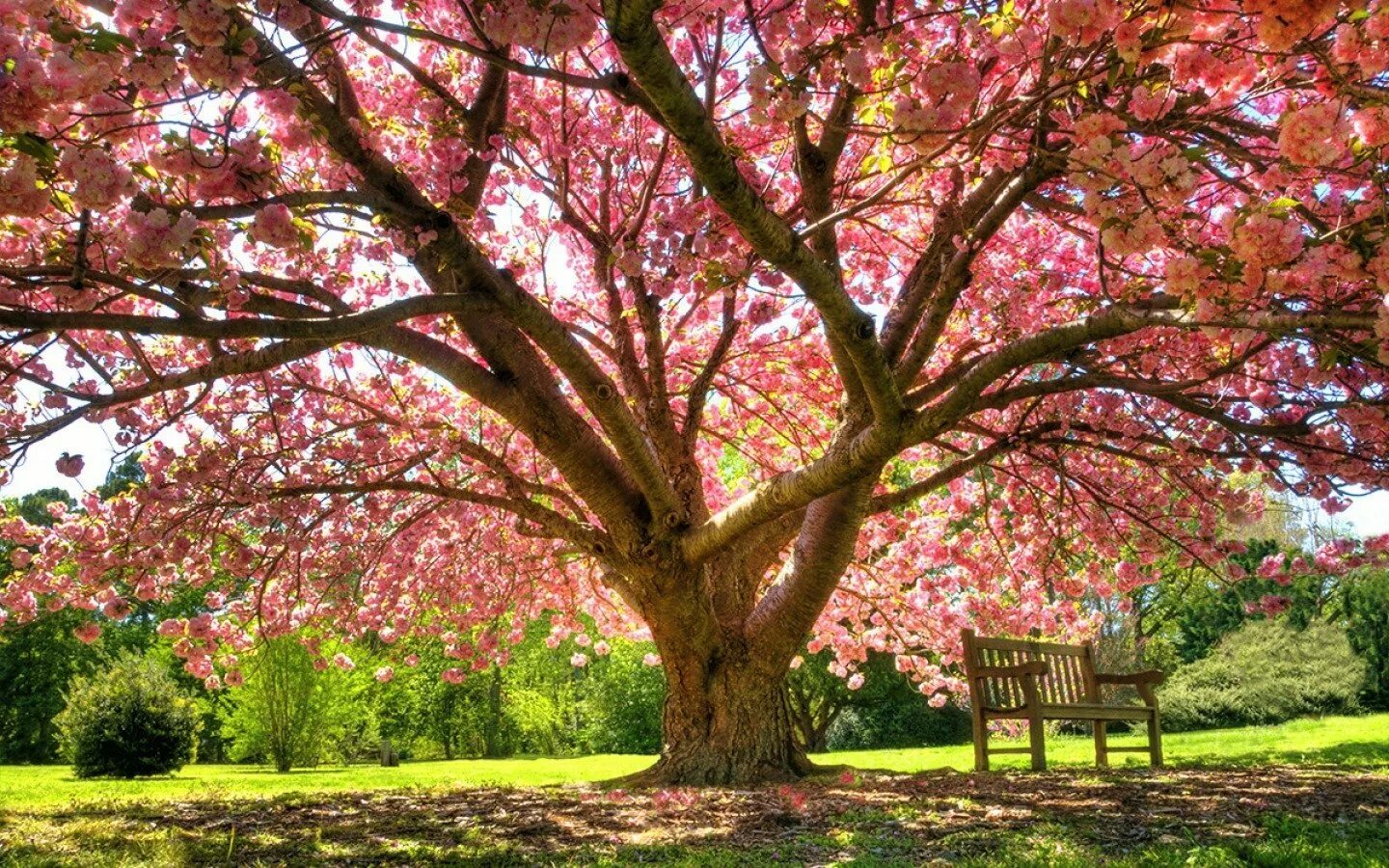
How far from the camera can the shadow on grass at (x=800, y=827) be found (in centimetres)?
392

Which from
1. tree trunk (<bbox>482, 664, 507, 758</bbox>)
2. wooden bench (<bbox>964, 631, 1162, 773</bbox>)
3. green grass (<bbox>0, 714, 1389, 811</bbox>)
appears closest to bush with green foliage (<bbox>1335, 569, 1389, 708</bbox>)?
green grass (<bbox>0, 714, 1389, 811</bbox>)

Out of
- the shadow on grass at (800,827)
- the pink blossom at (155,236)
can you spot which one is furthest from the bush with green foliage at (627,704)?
the pink blossom at (155,236)

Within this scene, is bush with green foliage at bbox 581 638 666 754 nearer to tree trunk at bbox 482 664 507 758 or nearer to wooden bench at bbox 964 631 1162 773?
tree trunk at bbox 482 664 507 758

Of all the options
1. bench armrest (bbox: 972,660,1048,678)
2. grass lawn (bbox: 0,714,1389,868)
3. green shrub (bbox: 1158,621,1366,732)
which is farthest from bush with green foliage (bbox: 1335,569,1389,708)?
bench armrest (bbox: 972,660,1048,678)

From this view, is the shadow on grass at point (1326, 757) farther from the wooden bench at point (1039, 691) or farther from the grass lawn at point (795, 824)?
the wooden bench at point (1039, 691)

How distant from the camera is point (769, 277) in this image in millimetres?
5816

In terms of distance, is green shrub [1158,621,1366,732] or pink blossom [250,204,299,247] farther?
green shrub [1158,621,1366,732]

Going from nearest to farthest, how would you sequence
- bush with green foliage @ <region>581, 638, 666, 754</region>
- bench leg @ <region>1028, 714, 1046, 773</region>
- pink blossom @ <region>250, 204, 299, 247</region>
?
pink blossom @ <region>250, 204, 299, 247</region> → bench leg @ <region>1028, 714, 1046, 773</region> → bush with green foliage @ <region>581, 638, 666, 754</region>

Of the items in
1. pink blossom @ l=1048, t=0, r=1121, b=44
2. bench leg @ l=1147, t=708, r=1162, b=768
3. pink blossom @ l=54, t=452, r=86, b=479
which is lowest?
bench leg @ l=1147, t=708, r=1162, b=768

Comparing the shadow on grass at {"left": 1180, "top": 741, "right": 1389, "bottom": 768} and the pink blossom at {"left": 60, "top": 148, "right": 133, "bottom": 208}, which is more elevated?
the pink blossom at {"left": 60, "top": 148, "right": 133, "bottom": 208}

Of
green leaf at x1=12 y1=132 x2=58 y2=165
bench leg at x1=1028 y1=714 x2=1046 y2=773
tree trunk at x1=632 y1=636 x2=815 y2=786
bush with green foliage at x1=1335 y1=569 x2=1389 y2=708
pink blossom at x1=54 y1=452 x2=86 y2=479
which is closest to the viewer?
green leaf at x1=12 y1=132 x2=58 y2=165

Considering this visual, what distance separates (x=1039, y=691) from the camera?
834 centimetres

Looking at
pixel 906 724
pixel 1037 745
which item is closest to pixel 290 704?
pixel 1037 745

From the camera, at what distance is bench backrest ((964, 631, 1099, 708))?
25.6 ft
